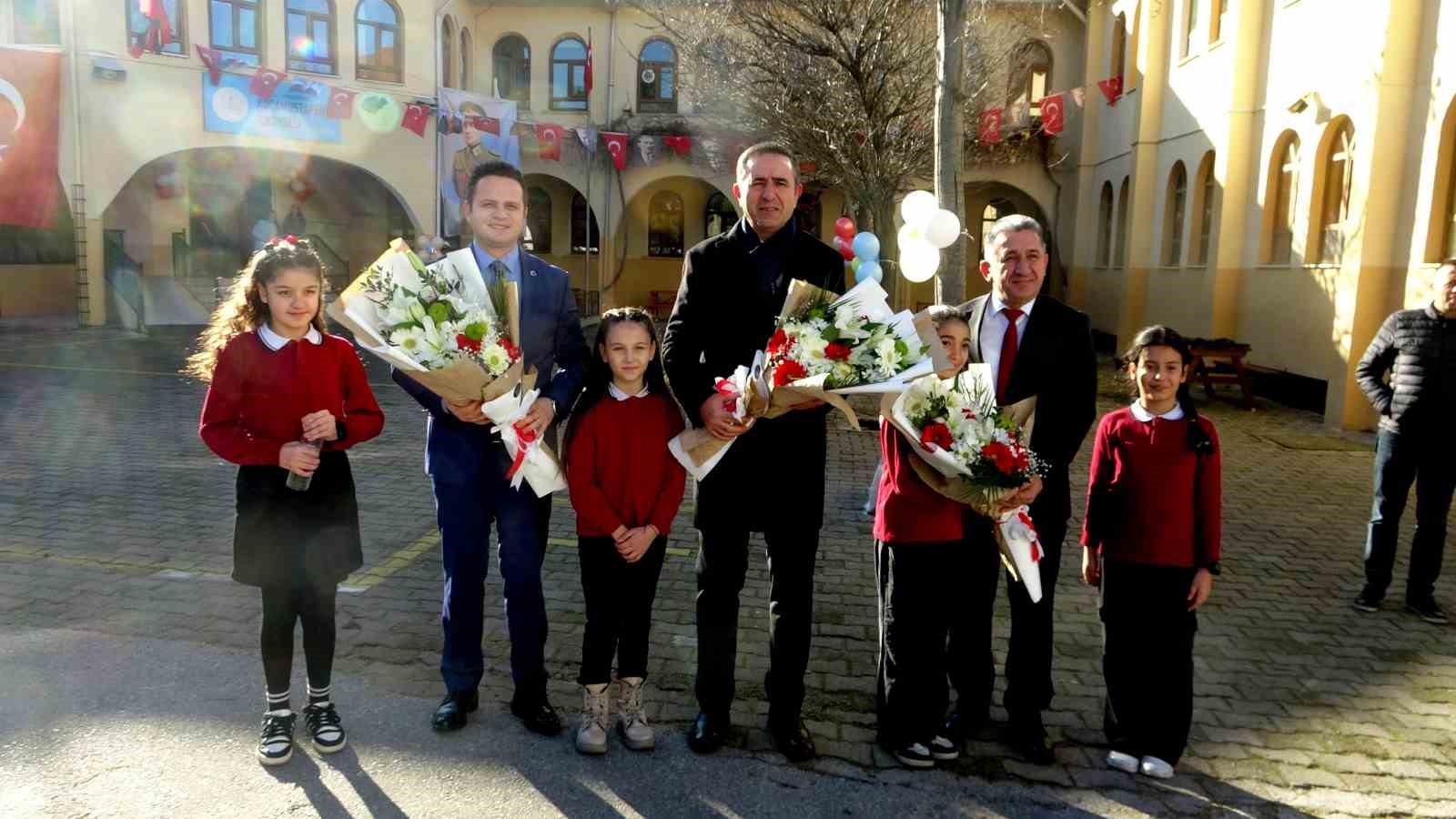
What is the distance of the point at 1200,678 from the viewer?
4363 millimetres

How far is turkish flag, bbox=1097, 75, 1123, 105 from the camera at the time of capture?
1984 centimetres

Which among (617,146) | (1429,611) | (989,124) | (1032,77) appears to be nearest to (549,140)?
(617,146)

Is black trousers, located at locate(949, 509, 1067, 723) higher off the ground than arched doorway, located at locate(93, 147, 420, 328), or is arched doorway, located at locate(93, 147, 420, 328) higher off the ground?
arched doorway, located at locate(93, 147, 420, 328)

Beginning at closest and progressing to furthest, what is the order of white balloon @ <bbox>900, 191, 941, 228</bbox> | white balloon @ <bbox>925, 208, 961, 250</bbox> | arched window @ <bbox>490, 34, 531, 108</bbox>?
white balloon @ <bbox>925, 208, 961, 250</bbox>, white balloon @ <bbox>900, 191, 941, 228</bbox>, arched window @ <bbox>490, 34, 531, 108</bbox>

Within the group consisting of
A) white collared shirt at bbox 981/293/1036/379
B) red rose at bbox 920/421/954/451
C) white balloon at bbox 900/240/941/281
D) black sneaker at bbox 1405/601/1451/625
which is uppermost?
white balloon at bbox 900/240/941/281

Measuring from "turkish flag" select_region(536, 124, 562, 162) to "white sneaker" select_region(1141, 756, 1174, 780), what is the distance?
70.0 feet

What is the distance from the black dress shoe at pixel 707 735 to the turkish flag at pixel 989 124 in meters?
16.7

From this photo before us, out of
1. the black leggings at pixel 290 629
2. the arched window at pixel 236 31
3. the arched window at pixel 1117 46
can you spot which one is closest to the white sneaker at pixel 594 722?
the black leggings at pixel 290 629

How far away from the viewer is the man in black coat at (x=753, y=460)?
347 centimetres

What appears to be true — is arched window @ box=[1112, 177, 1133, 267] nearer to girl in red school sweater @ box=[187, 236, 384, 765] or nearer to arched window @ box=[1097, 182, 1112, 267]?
arched window @ box=[1097, 182, 1112, 267]

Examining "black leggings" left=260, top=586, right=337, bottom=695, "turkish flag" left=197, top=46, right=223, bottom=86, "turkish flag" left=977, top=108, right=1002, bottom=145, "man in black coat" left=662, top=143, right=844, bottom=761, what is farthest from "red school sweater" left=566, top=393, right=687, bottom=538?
"turkish flag" left=197, top=46, right=223, bottom=86

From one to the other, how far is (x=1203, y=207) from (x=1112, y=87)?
4.68 m

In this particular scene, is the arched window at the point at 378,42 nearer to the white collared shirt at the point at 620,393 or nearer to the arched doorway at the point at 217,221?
the arched doorway at the point at 217,221

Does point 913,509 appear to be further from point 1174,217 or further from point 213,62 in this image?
point 213,62
